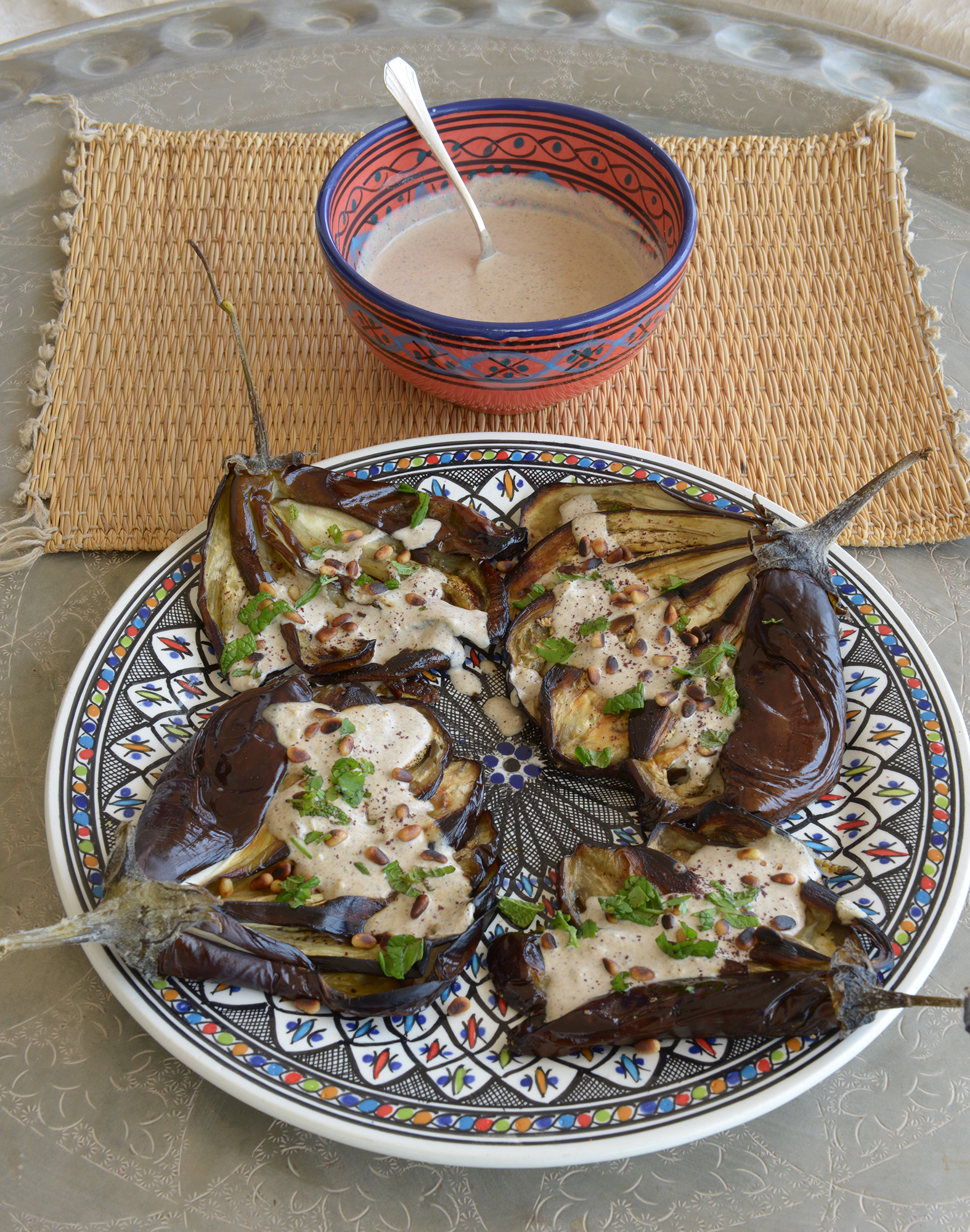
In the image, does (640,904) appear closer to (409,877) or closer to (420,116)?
(409,877)

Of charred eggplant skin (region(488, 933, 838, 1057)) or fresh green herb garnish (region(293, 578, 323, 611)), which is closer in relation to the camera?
charred eggplant skin (region(488, 933, 838, 1057))

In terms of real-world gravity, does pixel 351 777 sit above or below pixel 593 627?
below

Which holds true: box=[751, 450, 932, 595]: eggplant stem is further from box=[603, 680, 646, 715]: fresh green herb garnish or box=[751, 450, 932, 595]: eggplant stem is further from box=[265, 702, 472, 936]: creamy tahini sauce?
box=[265, 702, 472, 936]: creamy tahini sauce

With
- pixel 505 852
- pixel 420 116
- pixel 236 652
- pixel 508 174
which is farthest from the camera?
pixel 508 174

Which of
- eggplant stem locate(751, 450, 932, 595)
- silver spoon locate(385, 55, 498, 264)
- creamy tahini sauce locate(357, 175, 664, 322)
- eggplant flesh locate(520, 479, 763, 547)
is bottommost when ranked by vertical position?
eggplant flesh locate(520, 479, 763, 547)

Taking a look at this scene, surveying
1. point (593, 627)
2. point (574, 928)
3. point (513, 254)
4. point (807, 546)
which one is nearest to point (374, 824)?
point (574, 928)

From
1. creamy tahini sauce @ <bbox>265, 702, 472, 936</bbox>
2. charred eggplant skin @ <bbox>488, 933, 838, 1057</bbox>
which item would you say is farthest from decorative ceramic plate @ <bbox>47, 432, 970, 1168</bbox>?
creamy tahini sauce @ <bbox>265, 702, 472, 936</bbox>

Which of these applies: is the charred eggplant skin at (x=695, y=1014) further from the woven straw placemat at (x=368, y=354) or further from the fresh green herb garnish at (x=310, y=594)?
the woven straw placemat at (x=368, y=354)

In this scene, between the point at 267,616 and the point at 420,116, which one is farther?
the point at 420,116

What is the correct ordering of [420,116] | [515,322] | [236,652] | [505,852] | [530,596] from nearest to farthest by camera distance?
[505,852] → [236,652] → [530,596] → [515,322] → [420,116]
